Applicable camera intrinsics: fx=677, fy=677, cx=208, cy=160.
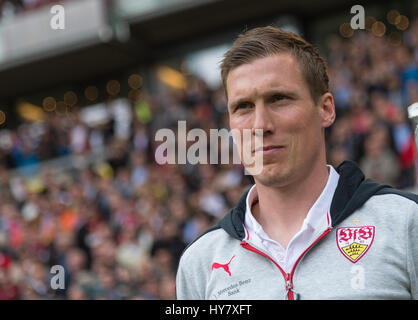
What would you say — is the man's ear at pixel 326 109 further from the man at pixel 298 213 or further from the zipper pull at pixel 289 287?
the zipper pull at pixel 289 287

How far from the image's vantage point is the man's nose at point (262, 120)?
2.19 m

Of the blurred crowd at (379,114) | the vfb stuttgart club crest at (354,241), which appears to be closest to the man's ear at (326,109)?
the vfb stuttgart club crest at (354,241)

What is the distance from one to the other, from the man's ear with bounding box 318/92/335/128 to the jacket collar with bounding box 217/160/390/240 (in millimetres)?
188

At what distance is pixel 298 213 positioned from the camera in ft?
7.65

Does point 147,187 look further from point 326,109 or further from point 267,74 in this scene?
point 267,74

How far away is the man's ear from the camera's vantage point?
239cm

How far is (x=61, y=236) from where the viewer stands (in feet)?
33.6

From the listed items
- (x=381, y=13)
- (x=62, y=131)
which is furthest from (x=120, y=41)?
(x=381, y=13)

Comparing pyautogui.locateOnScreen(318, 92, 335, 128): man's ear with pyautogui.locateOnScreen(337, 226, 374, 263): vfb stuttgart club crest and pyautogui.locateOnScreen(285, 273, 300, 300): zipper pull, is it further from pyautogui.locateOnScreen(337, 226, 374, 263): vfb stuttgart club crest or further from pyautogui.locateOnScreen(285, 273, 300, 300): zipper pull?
pyautogui.locateOnScreen(285, 273, 300, 300): zipper pull

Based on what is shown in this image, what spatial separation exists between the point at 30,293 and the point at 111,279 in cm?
137

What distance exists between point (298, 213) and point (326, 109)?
1.27ft

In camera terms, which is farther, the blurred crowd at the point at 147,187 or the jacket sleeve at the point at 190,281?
the blurred crowd at the point at 147,187

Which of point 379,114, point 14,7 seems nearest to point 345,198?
point 379,114

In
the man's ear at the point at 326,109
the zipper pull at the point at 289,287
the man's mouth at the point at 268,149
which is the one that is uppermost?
the man's ear at the point at 326,109
